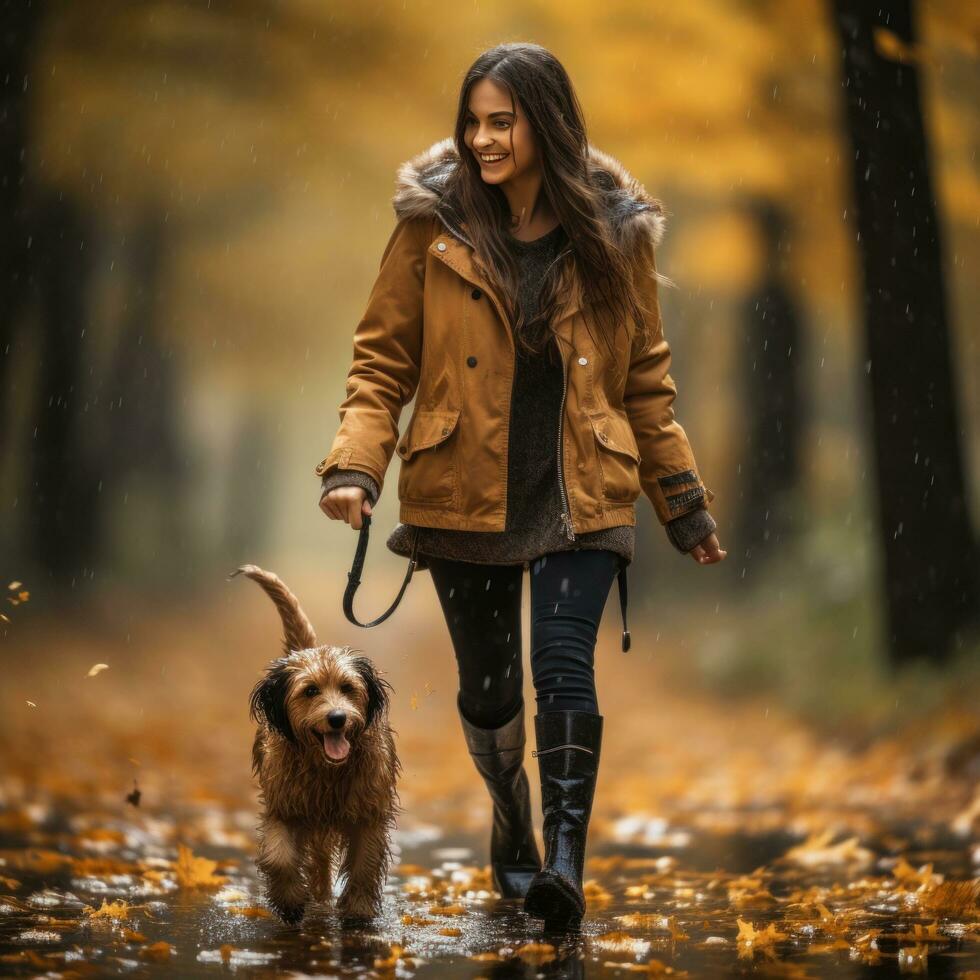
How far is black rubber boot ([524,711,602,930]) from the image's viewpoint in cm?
418

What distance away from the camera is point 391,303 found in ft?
15.7

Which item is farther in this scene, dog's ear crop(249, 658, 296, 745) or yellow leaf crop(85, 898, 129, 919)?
yellow leaf crop(85, 898, 129, 919)

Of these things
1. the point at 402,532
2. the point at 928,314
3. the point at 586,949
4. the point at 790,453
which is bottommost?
the point at 586,949

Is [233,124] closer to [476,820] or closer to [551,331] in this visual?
[476,820]

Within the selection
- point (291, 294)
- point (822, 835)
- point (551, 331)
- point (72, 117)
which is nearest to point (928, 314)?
point (822, 835)

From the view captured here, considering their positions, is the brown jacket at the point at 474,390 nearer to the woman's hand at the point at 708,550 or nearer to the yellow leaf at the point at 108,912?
the woman's hand at the point at 708,550

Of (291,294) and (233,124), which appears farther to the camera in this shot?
(291,294)

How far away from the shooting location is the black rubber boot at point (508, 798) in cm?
508

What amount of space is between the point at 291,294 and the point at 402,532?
18.8 meters

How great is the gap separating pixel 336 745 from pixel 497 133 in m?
1.98

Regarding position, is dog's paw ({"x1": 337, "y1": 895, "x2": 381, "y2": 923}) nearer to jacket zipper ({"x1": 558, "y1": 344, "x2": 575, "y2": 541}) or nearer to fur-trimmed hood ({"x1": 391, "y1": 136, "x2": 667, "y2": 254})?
jacket zipper ({"x1": 558, "y1": 344, "x2": 575, "y2": 541})

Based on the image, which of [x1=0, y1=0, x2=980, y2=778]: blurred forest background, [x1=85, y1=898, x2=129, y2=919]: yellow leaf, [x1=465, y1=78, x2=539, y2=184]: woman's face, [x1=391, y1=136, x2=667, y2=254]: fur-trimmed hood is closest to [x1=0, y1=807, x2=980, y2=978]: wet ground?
[x1=85, y1=898, x2=129, y2=919]: yellow leaf

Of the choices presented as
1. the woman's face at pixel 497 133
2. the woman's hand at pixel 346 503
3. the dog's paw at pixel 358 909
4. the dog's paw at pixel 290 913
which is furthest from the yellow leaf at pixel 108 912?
the woman's face at pixel 497 133

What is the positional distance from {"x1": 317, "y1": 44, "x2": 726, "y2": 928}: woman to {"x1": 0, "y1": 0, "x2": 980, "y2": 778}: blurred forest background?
5351mm
